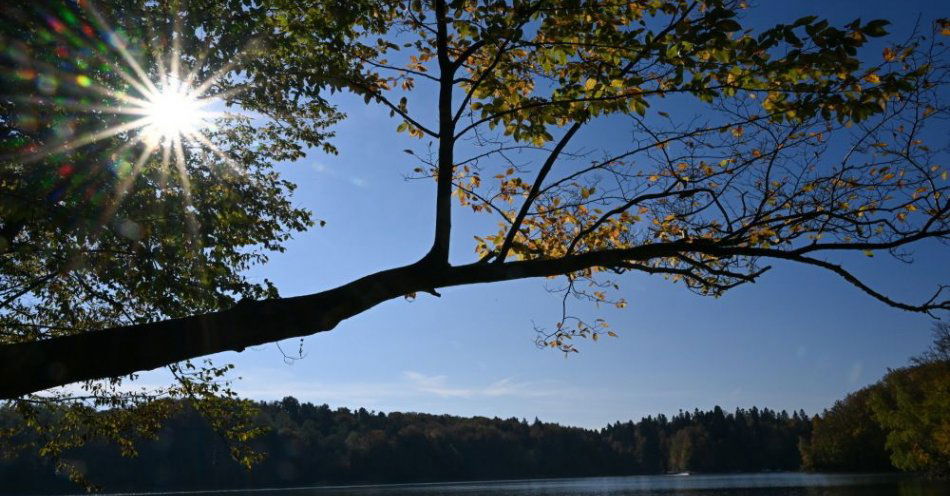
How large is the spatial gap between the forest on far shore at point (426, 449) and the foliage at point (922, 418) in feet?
0.47

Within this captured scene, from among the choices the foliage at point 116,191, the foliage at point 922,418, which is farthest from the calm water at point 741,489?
the foliage at point 116,191

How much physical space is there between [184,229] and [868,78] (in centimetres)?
758

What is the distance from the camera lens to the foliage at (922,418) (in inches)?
2416

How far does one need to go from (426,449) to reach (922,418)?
11757cm

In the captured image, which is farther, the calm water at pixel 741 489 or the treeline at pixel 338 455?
the treeline at pixel 338 455

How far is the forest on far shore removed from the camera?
239ft

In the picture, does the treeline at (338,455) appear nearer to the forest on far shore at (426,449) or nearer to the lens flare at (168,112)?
the forest on far shore at (426,449)

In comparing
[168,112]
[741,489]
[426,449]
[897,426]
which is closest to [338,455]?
[426,449]

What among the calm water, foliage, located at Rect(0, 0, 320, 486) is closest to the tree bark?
foliage, located at Rect(0, 0, 320, 486)

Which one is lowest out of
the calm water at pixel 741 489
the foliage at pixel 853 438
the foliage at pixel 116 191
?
the calm water at pixel 741 489

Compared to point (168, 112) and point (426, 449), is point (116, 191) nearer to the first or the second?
point (168, 112)

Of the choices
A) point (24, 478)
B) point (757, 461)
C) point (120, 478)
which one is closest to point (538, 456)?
point (757, 461)

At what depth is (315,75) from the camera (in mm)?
7160

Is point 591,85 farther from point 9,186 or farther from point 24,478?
point 24,478
